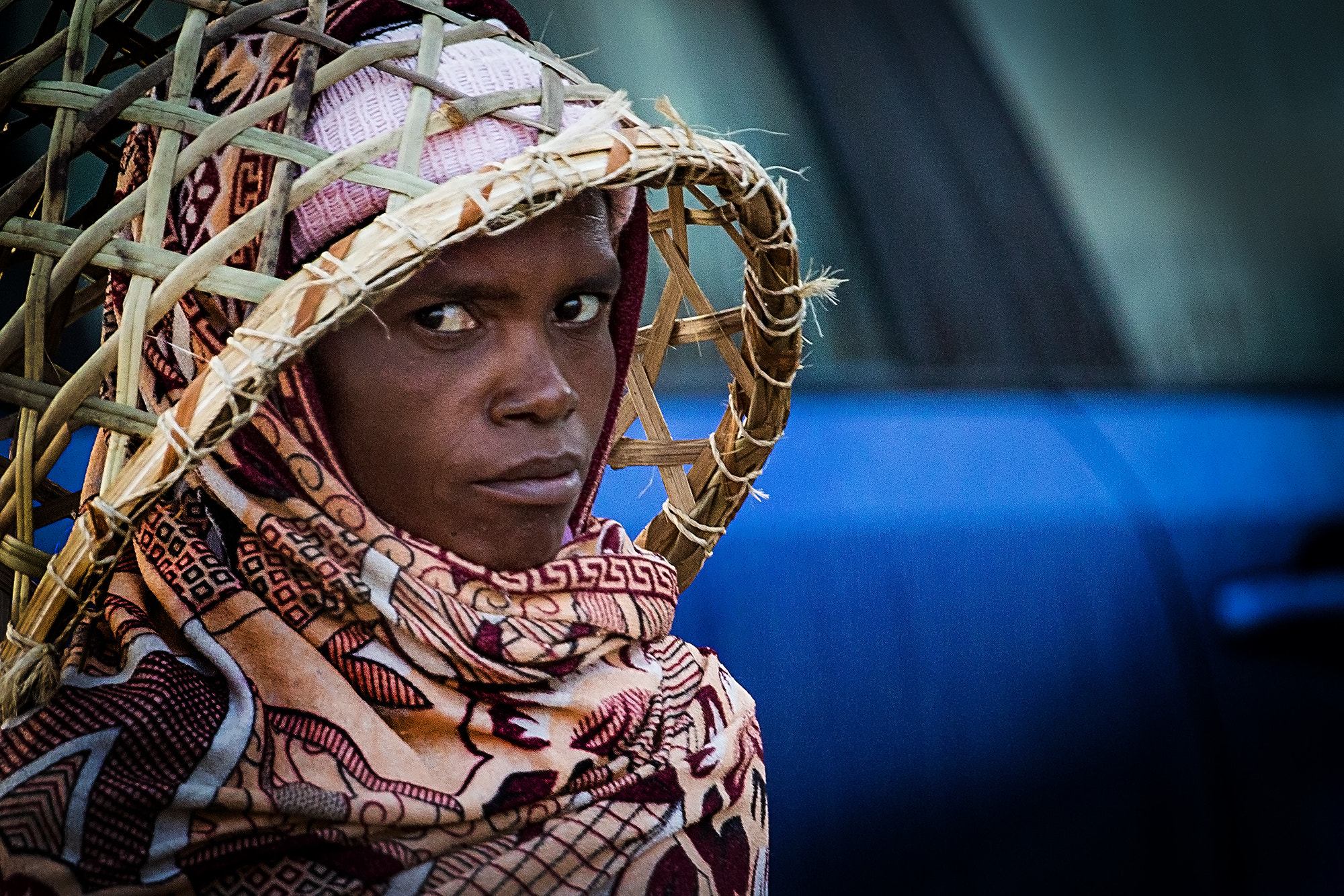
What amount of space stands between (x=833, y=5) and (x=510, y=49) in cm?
82

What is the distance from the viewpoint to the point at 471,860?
2.66ft

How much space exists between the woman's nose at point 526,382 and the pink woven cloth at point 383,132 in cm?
12

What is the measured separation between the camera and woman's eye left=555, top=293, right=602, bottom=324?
34.7 inches

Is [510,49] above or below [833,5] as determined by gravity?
below

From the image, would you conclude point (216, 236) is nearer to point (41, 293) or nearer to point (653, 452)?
point (41, 293)

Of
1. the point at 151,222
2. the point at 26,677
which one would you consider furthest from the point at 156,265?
the point at 26,677

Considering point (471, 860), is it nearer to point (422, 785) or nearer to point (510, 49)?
point (422, 785)

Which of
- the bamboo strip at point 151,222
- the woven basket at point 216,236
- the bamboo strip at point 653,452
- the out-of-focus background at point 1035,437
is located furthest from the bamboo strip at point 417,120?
the out-of-focus background at point 1035,437

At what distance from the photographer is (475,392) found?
820mm

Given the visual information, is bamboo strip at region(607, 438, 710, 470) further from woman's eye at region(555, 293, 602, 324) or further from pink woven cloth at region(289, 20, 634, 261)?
pink woven cloth at region(289, 20, 634, 261)

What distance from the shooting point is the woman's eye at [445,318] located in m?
0.81

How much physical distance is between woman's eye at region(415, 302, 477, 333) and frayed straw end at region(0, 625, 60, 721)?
1.03ft

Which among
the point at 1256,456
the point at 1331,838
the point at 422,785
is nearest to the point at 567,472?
the point at 422,785

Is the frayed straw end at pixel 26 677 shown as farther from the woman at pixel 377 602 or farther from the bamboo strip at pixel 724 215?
the bamboo strip at pixel 724 215
